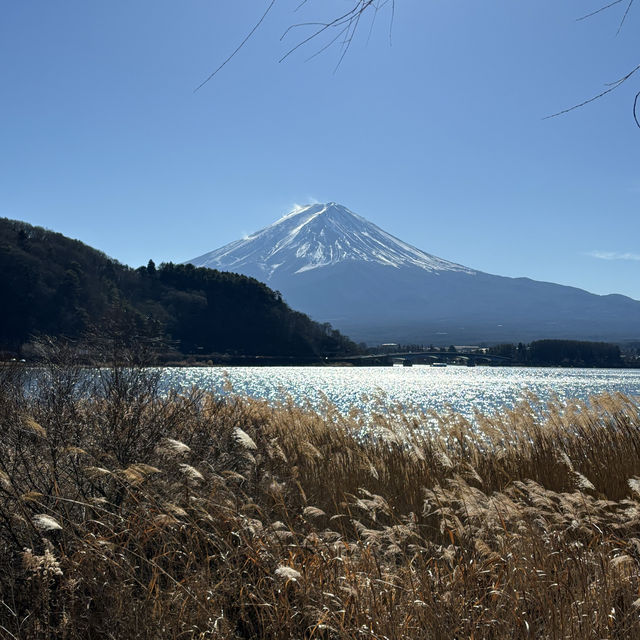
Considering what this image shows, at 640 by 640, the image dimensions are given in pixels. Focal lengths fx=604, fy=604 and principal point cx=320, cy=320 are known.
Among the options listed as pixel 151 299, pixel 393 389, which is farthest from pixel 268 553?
pixel 151 299

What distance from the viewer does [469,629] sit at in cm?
295

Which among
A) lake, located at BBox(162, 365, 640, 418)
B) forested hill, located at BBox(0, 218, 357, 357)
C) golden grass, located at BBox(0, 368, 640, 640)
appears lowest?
lake, located at BBox(162, 365, 640, 418)

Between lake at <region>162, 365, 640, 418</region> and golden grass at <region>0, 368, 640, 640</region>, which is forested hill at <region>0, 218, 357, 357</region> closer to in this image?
lake at <region>162, 365, 640, 418</region>

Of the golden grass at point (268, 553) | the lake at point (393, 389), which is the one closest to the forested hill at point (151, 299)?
the lake at point (393, 389)

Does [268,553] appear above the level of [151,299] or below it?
below

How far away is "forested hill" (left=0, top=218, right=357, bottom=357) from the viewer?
59219mm

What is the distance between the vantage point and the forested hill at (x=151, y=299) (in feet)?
194

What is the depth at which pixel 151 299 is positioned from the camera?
7719 cm

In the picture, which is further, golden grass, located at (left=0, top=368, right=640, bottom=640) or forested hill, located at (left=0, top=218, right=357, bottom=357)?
forested hill, located at (left=0, top=218, right=357, bottom=357)

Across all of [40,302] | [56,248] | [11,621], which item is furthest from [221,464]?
[56,248]

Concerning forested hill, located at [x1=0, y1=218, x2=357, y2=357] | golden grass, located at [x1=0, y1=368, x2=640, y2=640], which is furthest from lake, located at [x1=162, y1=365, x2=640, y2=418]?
forested hill, located at [x1=0, y1=218, x2=357, y2=357]

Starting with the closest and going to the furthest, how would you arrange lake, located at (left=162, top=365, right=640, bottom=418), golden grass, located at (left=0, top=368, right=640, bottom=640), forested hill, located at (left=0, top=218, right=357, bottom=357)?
1. golden grass, located at (left=0, top=368, right=640, bottom=640)
2. lake, located at (left=162, top=365, right=640, bottom=418)
3. forested hill, located at (left=0, top=218, right=357, bottom=357)

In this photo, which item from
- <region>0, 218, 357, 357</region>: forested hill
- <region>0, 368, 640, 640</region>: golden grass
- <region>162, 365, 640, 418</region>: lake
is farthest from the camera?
<region>0, 218, 357, 357</region>: forested hill

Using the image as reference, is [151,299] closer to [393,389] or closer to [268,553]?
[393,389]
